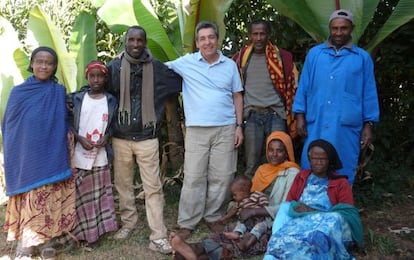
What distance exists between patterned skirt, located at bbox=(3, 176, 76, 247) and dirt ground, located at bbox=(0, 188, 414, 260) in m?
0.26

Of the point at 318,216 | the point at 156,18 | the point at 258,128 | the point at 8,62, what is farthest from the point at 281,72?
the point at 8,62

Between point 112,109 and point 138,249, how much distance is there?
1.19 meters

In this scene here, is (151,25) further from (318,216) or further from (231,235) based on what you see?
(318,216)

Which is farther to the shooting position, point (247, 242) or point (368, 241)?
point (368, 241)

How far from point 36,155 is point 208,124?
1410 mm

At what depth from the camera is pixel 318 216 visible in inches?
139

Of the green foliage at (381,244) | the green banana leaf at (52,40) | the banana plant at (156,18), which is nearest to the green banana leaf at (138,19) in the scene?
the banana plant at (156,18)

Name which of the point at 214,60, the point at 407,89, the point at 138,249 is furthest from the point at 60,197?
the point at 407,89

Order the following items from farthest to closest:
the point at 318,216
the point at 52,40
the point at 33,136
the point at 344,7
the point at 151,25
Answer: the point at 52,40 → the point at 151,25 → the point at 344,7 → the point at 33,136 → the point at 318,216

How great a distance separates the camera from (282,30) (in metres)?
6.21

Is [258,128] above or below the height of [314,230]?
above

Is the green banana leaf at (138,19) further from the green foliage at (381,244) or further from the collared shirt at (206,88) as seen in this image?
the green foliage at (381,244)

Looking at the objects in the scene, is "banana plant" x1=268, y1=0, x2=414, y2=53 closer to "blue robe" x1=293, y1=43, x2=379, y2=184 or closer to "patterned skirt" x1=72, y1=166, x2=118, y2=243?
"blue robe" x1=293, y1=43, x2=379, y2=184

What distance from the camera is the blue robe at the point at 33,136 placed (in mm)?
3900
